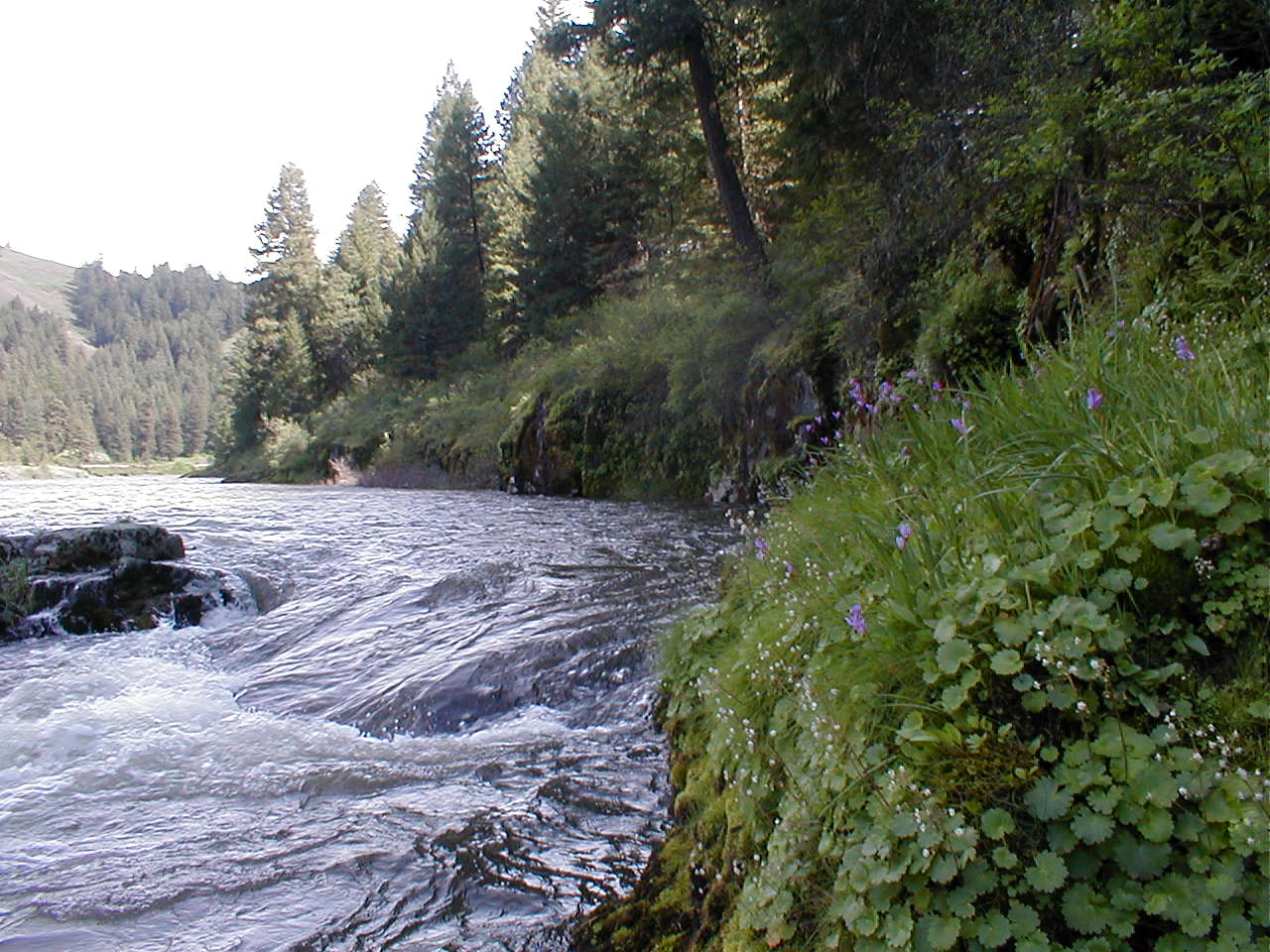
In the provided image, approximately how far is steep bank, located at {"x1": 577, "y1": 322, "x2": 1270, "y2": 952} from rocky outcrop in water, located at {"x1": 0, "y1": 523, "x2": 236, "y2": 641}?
7.11 metres

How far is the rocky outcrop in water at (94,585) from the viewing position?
25.1 feet

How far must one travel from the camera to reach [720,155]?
14.7m

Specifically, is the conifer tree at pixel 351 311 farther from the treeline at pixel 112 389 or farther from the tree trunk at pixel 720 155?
the treeline at pixel 112 389

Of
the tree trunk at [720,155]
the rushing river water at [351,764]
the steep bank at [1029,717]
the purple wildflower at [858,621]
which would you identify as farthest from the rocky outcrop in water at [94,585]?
the tree trunk at [720,155]

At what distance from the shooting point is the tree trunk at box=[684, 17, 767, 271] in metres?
14.5

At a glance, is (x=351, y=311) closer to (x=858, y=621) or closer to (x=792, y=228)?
(x=792, y=228)

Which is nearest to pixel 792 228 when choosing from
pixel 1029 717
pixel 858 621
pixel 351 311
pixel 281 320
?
pixel 858 621

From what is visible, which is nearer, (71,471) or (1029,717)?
(1029,717)

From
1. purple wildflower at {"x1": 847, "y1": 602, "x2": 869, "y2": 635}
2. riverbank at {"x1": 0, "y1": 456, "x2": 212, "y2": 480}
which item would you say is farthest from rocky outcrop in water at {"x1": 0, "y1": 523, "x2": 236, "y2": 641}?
riverbank at {"x1": 0, "y1": 456, "x2": 212, "y2": 480}

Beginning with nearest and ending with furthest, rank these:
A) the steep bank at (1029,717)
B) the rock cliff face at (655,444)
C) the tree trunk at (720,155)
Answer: the steep bank at (1029,717) → the rock cliff face at (655,444) → the tree trunk at (720,155)

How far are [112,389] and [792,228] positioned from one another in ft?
523

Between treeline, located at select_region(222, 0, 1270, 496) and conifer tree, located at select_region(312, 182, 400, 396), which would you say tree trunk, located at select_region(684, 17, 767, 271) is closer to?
treeline, located at select_region(222, 0, 1270, 496)

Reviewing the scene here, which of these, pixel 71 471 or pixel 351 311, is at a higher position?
pixel 351 311

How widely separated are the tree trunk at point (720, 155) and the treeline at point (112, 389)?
8990 centimetres
